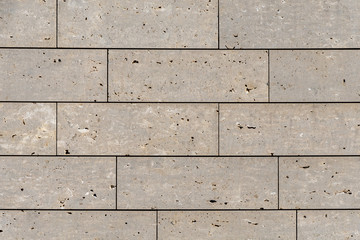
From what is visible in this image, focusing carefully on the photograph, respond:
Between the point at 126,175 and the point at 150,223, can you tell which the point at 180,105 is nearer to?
the point at 126,175

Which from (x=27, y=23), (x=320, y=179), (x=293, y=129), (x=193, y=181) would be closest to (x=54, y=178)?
(x=193, y=181)

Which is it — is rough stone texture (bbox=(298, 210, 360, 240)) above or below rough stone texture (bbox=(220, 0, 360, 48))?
below

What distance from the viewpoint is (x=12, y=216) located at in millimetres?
3816

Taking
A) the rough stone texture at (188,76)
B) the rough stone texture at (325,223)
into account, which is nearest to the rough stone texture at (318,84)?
the rough stone texture at (188,76)

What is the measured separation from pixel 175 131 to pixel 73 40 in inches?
57.3

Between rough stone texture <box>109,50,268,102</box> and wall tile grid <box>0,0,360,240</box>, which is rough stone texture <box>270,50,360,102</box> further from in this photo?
rough stone texture <box>109,50,268,102</box>

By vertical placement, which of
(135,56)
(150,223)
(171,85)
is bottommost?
(150,223)

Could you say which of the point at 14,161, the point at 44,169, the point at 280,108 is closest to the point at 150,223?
the point at 44,169

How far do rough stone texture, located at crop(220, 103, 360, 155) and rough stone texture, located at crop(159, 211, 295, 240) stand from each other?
679 mm

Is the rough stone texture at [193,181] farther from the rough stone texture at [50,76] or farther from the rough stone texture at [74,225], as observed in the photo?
the rough stone texture at [50,76]

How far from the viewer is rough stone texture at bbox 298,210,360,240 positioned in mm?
3826

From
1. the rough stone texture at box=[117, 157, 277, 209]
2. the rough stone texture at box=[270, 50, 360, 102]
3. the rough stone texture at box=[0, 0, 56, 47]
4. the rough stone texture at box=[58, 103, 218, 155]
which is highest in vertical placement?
the rough stone texture at box=[0, 0, 56, 47]

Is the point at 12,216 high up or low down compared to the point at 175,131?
down

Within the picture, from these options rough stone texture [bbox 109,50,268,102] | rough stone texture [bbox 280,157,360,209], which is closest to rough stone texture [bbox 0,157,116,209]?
rough stone texture [bbox 109,50,268,102]
